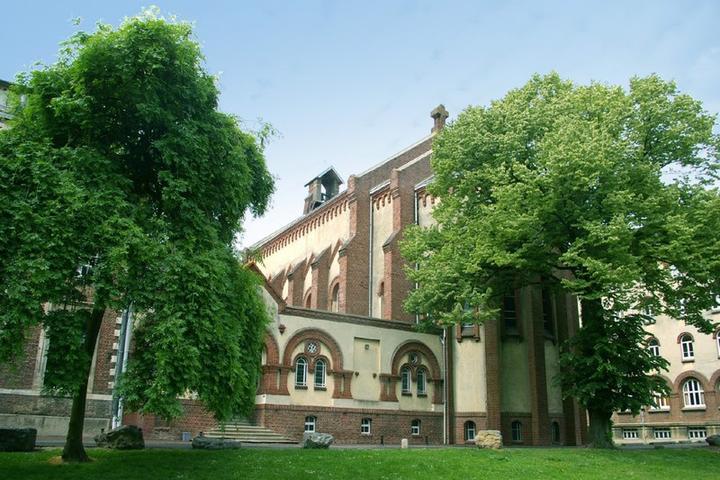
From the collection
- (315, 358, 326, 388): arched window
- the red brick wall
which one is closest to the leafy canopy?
the red brick wall

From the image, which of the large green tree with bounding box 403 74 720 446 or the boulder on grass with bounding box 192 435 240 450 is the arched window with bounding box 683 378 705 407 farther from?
the boulder on grass with bounding box 192 435 240 450

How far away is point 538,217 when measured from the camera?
73.6 ft

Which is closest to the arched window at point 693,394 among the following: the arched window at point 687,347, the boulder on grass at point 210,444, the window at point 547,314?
the arched window at point 687,347

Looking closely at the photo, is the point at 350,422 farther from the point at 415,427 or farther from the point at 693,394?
the point at 693,394

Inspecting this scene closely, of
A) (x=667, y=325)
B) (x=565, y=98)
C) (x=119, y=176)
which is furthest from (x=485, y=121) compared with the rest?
(x=667, y=325)

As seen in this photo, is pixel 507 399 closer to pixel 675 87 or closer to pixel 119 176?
pixel 675 87

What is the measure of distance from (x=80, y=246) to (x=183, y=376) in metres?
3.39

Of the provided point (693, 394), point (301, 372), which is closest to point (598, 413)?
point (301, 372)

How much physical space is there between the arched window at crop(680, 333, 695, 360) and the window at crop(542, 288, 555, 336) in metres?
16.9

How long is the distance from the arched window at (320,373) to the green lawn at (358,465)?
9.48m

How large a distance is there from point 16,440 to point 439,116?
2933 cm

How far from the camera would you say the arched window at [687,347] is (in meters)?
43.7

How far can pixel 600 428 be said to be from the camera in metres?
23.4

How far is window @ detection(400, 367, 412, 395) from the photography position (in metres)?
30.7
